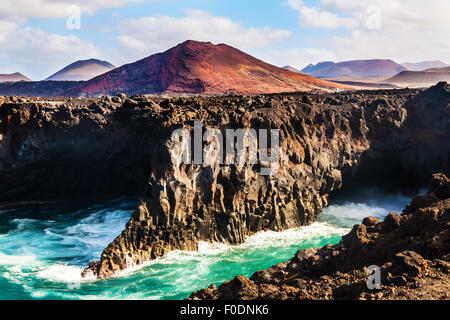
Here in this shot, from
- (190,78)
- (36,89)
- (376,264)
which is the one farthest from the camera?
(36,89)

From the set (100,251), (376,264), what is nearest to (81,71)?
(100,251)

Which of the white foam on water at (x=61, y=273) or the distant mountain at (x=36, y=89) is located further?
the distant mountain at (x=36, y=89)

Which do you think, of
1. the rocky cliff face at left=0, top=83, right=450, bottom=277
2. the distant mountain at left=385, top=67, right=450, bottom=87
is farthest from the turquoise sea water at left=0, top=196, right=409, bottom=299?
the distant mountain at left=385, top=67, right=450, bottom=87

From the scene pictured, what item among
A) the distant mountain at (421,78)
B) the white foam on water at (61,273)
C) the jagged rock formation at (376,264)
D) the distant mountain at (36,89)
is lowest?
the white foam on water at (61,273)

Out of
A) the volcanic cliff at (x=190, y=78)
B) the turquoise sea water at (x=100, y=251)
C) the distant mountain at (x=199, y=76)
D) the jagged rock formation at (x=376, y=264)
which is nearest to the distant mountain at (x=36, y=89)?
the volcanic cliff at (x=190, y=78)

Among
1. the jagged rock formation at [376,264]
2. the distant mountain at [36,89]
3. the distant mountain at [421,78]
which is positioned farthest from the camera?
the distant mountain at [421,78]

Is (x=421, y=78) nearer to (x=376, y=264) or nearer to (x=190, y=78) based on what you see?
(x=190, y=78)

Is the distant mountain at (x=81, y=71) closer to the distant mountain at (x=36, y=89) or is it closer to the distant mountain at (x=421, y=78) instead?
the distant mountain at (x=36, y=89)

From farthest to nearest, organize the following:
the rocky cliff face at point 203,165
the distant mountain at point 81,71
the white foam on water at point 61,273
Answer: the distant mountain at point 81,71 < the rocky cliff face at point 203,165 < the white foam on water at point 61,273
